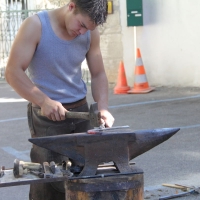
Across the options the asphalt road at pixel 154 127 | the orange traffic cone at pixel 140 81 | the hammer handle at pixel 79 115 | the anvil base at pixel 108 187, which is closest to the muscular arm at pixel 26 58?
the hammer handle at pixel 79 115

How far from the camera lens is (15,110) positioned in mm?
9875

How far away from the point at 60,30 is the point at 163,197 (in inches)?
81.1

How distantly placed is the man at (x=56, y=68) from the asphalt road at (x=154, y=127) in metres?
1.55

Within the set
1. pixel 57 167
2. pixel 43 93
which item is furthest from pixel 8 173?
pixel 43 93

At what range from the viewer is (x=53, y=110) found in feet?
11.4

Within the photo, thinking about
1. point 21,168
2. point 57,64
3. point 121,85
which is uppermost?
point 57,64

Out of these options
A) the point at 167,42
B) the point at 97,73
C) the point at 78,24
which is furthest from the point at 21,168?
the point at 167,42

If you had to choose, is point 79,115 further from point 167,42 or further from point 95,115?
point 167,42

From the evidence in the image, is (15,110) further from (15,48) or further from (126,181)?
(126,181)

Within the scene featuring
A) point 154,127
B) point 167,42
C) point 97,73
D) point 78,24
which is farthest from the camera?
Answer: point 167,42

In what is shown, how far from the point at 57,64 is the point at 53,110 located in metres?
0.40

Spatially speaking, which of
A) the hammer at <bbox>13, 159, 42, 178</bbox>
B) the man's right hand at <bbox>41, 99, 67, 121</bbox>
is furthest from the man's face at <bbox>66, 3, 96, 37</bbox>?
the hammer at <bbox>13, 159, 42, 178</bbox>

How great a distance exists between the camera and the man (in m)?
3.51

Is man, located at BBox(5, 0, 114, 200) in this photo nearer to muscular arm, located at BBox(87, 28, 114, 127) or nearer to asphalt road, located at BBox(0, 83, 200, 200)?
muscular arm, located at BBox(87, 28, 114, 127)
